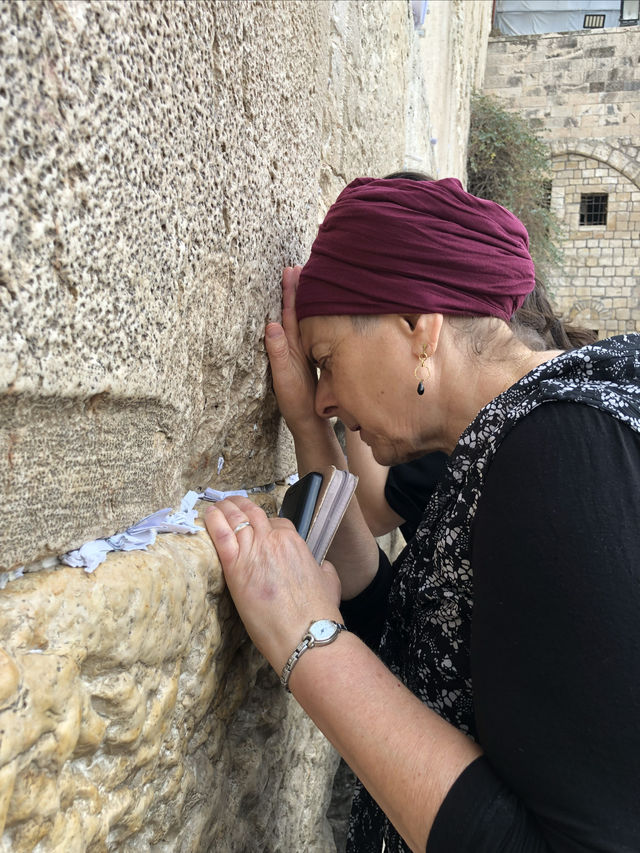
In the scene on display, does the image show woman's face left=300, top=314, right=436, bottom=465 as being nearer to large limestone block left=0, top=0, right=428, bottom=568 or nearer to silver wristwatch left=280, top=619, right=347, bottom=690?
large limestone block left=0, top=0, right=428, bottom=568

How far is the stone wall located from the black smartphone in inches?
3.6

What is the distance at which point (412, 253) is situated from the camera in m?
0.97

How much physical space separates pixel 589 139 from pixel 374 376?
1402 cm

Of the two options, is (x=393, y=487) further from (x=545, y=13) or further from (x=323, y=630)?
(x=545, y=13)

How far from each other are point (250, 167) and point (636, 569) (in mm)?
634

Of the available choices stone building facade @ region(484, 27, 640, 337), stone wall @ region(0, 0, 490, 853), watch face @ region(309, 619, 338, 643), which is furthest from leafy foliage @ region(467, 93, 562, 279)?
watch face @ region(309, 619, 338, 643)

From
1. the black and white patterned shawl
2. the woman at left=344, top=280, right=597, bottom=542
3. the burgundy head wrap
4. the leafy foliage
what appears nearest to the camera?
the black and white patterned shawl

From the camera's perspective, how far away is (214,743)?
2.86ft

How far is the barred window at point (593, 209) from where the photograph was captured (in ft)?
43.7

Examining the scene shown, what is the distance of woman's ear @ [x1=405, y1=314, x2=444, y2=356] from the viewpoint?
1004 mm

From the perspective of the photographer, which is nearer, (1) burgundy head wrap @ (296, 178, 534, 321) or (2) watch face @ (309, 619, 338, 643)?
(2) watch face @ (309, 619, 338, 643)

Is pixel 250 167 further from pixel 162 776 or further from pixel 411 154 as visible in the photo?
pixel 411 154

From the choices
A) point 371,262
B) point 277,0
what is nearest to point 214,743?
point 371,262

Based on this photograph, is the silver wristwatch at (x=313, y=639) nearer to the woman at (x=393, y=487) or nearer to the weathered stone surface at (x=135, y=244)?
the weathered stone surface at (x=135, y=244)
